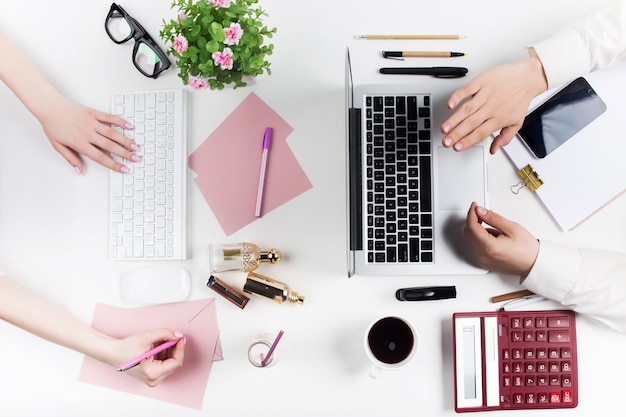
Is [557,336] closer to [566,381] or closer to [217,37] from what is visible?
[566,381]

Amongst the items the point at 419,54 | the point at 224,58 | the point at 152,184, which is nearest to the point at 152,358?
the point at 152,184

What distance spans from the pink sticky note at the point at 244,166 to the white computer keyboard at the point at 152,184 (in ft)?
0.16

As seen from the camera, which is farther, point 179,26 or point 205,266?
point 205,266

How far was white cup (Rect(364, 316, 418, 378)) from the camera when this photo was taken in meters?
0.90

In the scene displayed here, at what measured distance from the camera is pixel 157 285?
3.27ft

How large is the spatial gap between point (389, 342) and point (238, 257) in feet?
1.10

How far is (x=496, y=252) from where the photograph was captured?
888mm

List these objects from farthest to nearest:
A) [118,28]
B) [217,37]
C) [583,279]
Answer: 1. [118,28]
2. [583,279]
3. [217,37]

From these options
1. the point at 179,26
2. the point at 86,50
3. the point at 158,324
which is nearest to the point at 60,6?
the point at 86,50

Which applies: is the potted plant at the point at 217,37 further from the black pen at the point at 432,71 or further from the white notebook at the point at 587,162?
the white notebook at the point at 587,162

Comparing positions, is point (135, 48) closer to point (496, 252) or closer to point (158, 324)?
point (158, 324)

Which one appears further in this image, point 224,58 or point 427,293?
point 427,293

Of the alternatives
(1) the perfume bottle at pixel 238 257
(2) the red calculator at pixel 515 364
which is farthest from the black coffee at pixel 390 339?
(1) the perfume bottle at pixel 238 257

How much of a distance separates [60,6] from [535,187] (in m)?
1.03
